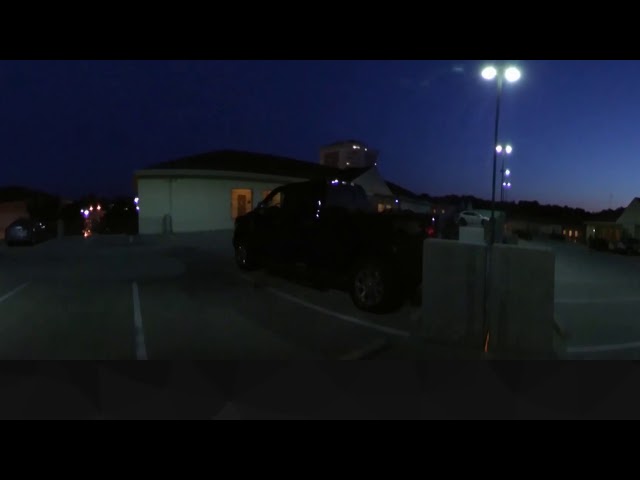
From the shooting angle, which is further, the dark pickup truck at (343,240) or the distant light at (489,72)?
the distant light at (489,72)

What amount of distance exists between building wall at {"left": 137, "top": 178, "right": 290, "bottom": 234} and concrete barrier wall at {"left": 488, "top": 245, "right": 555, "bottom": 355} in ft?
58.7

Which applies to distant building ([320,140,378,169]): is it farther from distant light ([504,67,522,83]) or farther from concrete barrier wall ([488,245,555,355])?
concrete barrier wall ([488,245,555,355])

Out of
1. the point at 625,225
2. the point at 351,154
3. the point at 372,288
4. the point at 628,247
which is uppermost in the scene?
the point at 351,154

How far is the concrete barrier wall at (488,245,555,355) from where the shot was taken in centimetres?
477

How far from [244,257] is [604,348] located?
6.75 metres

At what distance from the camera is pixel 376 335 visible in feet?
18.0

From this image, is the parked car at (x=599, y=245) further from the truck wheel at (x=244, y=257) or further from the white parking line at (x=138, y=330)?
the white parking line at (x=138, y=330)

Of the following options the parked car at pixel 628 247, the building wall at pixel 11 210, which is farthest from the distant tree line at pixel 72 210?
the parked car at pixel 628 247

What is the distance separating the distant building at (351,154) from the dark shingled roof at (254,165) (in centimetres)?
451

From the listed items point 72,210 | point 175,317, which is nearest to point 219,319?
point 175,317

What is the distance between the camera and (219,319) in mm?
6082

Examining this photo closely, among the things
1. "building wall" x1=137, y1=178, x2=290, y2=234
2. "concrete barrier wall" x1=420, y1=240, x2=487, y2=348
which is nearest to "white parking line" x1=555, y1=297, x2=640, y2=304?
"concrete barrier wall" x1=420, y1=240, x2=487, y2=348

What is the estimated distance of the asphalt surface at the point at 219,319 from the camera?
489 centimetres

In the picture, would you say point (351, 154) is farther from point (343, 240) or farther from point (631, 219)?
point (343, 240)
